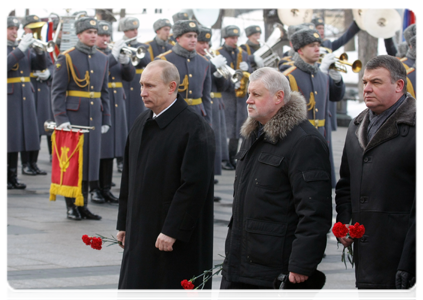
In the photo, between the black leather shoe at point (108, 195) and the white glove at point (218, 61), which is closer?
the black leather shoe at point (108, 195)

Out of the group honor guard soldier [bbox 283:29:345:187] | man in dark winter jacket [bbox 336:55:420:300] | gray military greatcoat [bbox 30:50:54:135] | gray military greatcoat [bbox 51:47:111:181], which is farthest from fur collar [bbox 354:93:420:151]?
gray military greatcoat [bbox 30:50:54:135]

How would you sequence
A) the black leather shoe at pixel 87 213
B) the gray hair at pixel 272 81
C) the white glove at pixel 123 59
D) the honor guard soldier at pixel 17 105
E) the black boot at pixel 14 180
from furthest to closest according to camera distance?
the black boot at pixel 14 180 < the honor guard soldier at pixel 17 105 < the white glove at pixel 123 59 < the black leather shoe at pixel 87 213 < the gray hair at pixel 272 81

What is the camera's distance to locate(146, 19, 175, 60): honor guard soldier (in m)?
11.3

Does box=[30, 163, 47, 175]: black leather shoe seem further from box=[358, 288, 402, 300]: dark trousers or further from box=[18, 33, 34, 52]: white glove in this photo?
box=[358, 288, 402, 300]: dark trousers

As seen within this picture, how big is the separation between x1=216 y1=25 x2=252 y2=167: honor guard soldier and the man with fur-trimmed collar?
837 centimetres

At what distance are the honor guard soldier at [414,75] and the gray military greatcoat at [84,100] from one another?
128 inches

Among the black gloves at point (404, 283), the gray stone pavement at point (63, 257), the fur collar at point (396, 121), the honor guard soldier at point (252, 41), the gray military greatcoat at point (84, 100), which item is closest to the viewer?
the black gloves at point (404, 283)

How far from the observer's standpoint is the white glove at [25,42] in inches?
367

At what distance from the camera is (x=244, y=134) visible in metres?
3.95

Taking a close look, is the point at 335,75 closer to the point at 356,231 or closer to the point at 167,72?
the point at 167,72

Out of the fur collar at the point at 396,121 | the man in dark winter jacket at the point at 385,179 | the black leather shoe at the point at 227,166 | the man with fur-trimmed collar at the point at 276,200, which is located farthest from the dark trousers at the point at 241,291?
the black leather shoe at the point at 227,166

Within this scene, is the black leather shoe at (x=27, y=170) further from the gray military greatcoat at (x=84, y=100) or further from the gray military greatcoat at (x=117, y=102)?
the gray military greatcoat at (x=84, y=100)

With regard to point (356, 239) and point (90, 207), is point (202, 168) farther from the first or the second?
point (90, 207)

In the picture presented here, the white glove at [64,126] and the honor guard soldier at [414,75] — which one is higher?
the honor guard soldier at [414,75]
